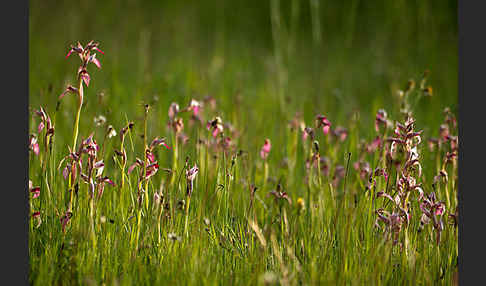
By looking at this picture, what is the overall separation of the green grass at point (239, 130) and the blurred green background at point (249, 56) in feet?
0.09

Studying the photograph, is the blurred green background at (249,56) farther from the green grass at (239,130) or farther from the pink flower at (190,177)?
the pink flower at (190,177)

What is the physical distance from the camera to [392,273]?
6.72 feet

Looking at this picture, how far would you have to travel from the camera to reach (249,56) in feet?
19.6

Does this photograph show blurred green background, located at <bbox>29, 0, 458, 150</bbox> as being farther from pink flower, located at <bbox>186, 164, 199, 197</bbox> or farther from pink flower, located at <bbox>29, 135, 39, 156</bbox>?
pink flower, located at <bbox>186, 164, 199, 197</bbox>

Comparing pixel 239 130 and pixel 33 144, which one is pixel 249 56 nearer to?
pixel 239 130

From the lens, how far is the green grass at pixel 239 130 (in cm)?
201

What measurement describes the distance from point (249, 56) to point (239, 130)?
2592mm

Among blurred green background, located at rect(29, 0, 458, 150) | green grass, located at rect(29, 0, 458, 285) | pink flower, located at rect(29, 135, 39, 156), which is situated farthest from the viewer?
blurred green background, located at rect(29, 0, 458, 150)

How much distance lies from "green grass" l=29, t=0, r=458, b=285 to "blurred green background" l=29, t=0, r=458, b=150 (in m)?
0.03

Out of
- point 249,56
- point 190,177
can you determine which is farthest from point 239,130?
point 249,56

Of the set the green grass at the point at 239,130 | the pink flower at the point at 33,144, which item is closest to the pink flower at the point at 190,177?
the green grass at the point at 239,130

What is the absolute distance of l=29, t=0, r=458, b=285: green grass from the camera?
201 centimetres

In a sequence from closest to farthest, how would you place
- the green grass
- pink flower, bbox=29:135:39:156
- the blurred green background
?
the green grass
pink flower, bbox=29:135:39:156
the blurred green background

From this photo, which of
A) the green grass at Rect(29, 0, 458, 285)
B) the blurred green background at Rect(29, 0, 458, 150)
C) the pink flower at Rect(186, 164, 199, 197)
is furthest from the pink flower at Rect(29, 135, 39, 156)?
the blurred green background at Rect(29, 0, 458, 150)
